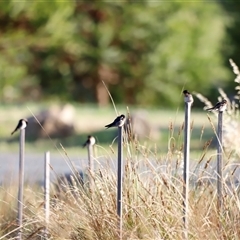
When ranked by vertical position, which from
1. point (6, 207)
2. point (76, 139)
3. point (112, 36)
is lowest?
point (6, 207)

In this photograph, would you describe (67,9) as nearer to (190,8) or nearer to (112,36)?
(112,36)

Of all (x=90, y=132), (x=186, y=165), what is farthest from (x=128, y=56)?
(x=186, y=165)

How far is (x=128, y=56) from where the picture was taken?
2555cm

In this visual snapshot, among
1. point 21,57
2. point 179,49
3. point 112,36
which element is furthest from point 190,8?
point 21,57

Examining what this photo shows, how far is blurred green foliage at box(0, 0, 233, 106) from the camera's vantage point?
2448 centimetres

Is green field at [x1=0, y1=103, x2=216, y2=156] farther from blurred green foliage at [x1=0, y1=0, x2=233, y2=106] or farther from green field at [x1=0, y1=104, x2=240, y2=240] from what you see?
green field at [x1=0, y1=104, x2=240, y2=240]

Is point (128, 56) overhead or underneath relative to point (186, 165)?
overhead

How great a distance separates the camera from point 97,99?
26.5 metres

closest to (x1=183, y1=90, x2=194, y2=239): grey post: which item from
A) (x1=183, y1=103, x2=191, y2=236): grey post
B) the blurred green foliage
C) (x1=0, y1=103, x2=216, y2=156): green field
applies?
(x1=183, y1=103, x2=191, y2=236): grey post

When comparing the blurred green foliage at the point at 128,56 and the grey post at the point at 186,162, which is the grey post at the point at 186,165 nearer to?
the grey post at the point at 186,162

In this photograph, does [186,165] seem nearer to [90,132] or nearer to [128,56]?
[90,132]

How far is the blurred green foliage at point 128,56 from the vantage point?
964 inches

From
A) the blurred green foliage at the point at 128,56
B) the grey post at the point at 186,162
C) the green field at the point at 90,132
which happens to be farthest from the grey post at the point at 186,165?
the blurred green foliage at the point at 128,56

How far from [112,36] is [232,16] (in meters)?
6.39
